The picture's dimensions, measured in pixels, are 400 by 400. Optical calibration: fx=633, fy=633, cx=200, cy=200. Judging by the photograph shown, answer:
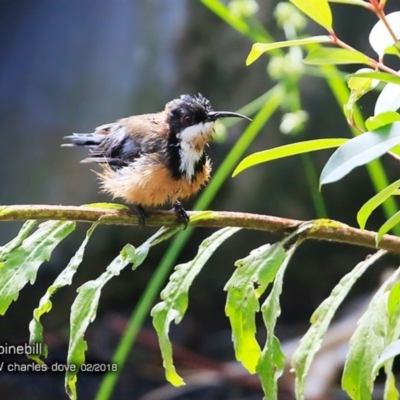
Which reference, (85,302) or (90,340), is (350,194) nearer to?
(90,340)

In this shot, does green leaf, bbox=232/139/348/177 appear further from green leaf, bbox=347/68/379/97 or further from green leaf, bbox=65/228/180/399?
green leaf, bbox=65/228/180/399

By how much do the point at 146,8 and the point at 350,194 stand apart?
945 mm

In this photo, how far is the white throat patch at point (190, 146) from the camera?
1071 millimetres

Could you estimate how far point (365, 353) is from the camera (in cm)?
67

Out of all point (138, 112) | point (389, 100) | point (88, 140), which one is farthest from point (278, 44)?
point (138, 112)

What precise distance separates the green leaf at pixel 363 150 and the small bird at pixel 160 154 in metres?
0.53

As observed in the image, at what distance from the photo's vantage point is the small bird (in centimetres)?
104

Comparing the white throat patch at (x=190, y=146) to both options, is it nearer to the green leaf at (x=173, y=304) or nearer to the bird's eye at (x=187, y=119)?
the bird's eye at (x=187, y=119)

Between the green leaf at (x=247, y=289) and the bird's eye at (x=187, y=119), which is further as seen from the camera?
the bird's eye at (x=187, y=119)

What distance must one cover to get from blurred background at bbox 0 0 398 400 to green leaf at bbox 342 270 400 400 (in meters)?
1.45

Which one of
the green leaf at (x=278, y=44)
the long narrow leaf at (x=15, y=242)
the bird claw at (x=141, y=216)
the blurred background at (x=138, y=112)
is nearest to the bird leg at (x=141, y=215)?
the bird claw at (x=141, y=216)

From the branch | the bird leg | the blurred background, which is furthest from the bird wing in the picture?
the blurred background

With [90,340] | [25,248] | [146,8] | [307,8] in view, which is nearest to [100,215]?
[25,248]

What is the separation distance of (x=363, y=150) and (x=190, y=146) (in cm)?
63
